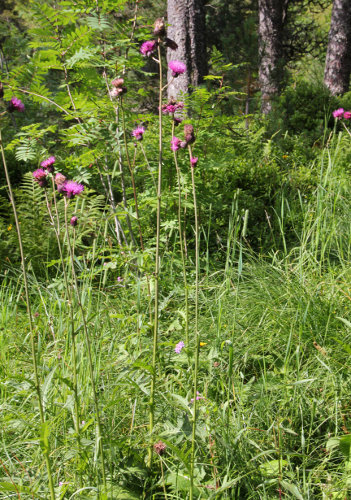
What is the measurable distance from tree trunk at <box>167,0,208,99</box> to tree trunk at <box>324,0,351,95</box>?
3.80 meters

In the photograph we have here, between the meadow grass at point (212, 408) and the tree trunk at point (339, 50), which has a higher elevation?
the tree trunk at point (339, 50)

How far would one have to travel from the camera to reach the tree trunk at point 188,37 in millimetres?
3863

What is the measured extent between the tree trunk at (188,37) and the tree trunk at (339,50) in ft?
12.5

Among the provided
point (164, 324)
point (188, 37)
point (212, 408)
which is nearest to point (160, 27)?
point (212, 408)

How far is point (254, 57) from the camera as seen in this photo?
9375 millimetres

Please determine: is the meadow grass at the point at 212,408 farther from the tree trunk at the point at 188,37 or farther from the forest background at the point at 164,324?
the tree trunk at the point at 188,37

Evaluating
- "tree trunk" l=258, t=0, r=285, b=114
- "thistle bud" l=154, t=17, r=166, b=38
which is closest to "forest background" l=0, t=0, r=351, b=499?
"thistle bud" l=154, t=17, r=166, b=38

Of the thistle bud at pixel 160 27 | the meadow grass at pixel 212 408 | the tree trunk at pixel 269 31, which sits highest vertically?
the tree trunk at pixel 269 31

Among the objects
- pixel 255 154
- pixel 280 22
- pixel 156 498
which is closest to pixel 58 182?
pixel 156 498

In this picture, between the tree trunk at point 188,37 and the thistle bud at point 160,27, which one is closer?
the thistle bud at point 160,27

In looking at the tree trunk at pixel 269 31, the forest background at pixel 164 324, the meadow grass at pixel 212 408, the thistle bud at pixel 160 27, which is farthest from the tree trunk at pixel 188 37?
the tree trunk at pixel 269 31

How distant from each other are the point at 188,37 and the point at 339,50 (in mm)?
4308

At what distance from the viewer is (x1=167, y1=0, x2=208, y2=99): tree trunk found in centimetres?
386

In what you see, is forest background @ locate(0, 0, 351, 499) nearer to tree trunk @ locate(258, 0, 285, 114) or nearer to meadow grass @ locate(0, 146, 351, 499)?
meadow grass @ locate(0, 146, 351, 499)
